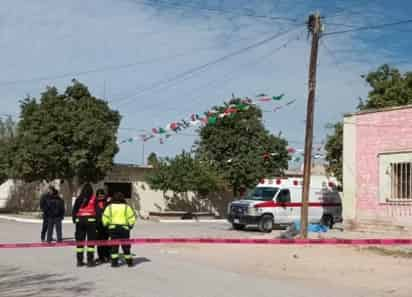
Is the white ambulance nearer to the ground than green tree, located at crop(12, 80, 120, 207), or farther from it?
nearer to the ground

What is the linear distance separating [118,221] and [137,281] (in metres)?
2.21

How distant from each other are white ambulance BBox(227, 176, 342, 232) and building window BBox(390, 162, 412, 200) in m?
5.95

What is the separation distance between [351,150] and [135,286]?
14521mm

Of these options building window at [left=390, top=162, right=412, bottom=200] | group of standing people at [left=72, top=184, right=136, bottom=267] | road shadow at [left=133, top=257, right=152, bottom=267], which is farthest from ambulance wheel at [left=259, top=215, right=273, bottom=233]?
group of standing people at [left=72, top=184, right=136, bottom=267]

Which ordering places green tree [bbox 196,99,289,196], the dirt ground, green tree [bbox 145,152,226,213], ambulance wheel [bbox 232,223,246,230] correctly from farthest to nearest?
1. green tree [bbox 196,99,289,196]
2. green tree [bbox 145,152,226,213]
3. ambulance wheel [bbox 232,223,246,230]
4. the dirt ground

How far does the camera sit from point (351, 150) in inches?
926

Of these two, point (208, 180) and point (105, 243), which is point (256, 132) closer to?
point (208, 180)

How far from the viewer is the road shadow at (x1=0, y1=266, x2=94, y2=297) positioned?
989cm

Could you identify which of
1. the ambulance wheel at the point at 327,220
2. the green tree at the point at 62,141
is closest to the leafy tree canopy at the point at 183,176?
the green tree at the point at 62,141

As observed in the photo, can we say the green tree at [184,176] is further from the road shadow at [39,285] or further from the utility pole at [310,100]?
the road shadow at [39,285]

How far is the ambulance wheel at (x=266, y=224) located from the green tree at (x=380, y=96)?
7450 mm

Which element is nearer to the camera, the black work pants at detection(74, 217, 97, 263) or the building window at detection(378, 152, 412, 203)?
the black work pants at detection(74, 217, 97, 263)

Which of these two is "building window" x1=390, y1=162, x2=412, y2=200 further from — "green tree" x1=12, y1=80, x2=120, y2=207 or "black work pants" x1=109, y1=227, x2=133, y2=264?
"green tree" x1=12, y1=80, x2=120, y2=207

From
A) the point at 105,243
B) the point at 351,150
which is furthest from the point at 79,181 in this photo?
the point at 105,243
